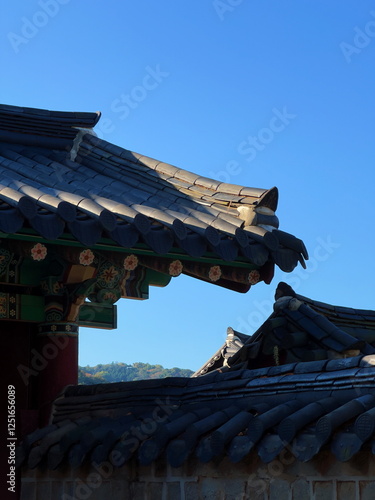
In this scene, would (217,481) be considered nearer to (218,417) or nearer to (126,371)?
(218,417)

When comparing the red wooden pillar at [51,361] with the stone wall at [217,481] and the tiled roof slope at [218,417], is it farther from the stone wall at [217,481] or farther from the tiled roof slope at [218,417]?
the stone wall at [217,481]

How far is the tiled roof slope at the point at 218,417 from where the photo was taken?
4527 mm

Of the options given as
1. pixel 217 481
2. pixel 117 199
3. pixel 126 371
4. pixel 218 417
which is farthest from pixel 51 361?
pixel 126 371

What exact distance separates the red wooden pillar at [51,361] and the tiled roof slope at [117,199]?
120 cm

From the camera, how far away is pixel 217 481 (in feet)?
17.5

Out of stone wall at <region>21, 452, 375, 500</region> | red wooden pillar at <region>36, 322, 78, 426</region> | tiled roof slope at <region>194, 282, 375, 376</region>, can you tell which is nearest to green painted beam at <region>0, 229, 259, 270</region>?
red wooden pillar at <region>36, 322, 78, 426</region>

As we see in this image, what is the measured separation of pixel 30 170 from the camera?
291 inches

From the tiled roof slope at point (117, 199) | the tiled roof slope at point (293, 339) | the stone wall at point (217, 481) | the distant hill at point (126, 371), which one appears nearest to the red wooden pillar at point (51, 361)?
the stone wall at point (217, 481)

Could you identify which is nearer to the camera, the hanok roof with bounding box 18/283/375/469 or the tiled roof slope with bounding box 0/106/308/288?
the hanok roof with bounding box 18/283/375/469

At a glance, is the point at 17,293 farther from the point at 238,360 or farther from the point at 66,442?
the point at 238,360

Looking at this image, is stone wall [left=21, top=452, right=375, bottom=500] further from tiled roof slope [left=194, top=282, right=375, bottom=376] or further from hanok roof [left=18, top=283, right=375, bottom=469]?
tiled roof slope [left=194, top=282, right=375, bottom=376]

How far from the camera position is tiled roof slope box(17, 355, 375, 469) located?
14.9 feet

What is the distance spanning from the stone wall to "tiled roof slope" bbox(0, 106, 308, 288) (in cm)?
152

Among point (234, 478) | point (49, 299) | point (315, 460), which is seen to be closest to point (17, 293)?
point (49, 299)
